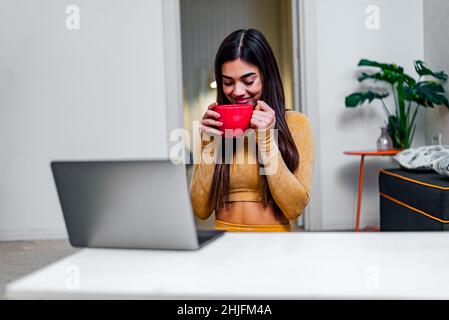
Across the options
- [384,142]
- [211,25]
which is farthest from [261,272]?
[211,25]

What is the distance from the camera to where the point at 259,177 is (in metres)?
1.38

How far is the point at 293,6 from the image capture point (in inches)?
155

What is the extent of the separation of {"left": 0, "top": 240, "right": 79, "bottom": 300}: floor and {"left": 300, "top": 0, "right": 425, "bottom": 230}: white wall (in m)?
1.86

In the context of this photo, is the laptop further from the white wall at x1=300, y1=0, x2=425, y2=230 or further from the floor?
the white wall at x1=300, y1=0, x2=425, y2=230

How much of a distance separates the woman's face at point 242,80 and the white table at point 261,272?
0.52m

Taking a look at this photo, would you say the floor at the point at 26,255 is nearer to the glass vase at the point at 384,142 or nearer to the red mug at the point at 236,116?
the red mug at the point at 236,116

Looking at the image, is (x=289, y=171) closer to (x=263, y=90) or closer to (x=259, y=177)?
(x=259, y=177)

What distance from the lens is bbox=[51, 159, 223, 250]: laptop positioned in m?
0.85

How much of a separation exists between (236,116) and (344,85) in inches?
115
